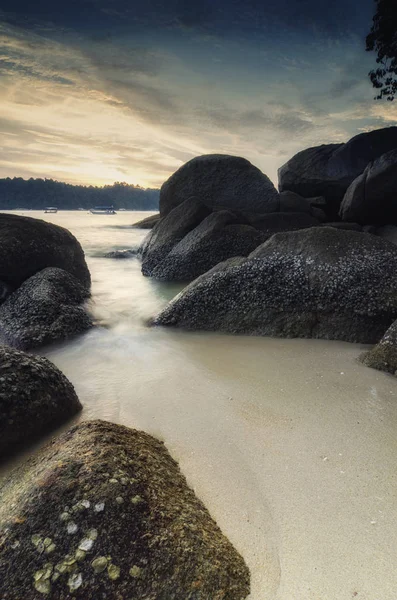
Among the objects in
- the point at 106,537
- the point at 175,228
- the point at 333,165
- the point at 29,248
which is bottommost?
the point at 106,537

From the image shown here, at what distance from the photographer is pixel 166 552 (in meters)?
1.59

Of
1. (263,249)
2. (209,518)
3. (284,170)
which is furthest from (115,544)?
(284,170)

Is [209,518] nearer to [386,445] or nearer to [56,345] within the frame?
[386,445]

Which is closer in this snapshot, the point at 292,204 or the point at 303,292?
the point at 303,292

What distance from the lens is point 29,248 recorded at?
699 cm

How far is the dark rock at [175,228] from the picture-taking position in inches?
442

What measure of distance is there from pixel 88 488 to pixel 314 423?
1.95 meters

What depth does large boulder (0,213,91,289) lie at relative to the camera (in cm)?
666

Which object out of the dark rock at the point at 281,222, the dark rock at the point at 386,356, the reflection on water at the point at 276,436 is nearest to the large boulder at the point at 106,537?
the reflection on water at the point at 276,436

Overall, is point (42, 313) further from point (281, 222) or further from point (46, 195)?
point (46, 195)

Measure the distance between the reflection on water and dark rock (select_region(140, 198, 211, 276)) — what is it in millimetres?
6119

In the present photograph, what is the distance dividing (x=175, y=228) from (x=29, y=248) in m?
5.27

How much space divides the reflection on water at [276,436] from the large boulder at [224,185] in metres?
8.46

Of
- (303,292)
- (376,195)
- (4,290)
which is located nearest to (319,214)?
(376,195)
